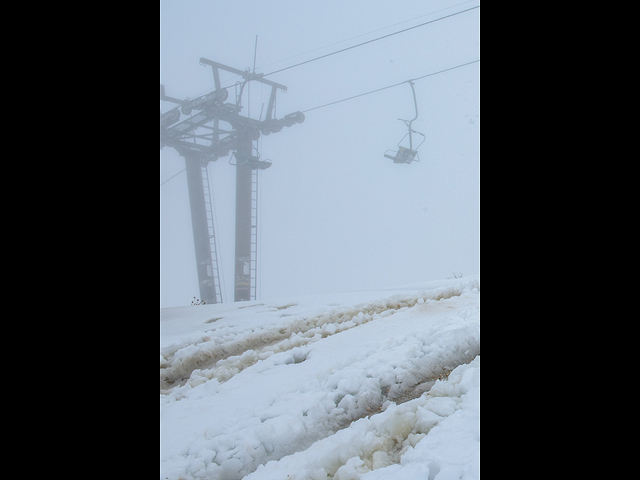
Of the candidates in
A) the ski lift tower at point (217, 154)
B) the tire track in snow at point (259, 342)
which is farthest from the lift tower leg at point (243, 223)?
the tire track in snow at point (259, 342)

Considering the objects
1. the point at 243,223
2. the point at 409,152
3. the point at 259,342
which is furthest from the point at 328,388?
the point at 409,152

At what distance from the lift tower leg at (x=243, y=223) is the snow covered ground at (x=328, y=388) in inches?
21.9

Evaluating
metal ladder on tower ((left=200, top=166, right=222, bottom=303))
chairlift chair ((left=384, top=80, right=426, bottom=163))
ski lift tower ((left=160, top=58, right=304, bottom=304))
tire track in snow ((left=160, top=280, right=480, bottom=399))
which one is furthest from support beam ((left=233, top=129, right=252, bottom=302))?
chairlift chair ((left=384, top=80, right=426, bottom=163))

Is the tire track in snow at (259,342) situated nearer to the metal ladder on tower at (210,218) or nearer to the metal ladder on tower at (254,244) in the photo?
the metal ladder on tower at (254,244)

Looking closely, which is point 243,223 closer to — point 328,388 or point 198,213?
point 198,213

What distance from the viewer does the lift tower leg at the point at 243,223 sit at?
2.81 m

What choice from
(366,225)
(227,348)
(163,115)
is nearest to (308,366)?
(227,348)

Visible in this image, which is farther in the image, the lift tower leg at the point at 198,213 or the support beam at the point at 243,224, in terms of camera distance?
the lift tower leg at the point at 198,213

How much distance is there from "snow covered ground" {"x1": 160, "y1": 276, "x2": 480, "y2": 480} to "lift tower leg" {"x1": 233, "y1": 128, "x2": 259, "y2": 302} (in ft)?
1.82
